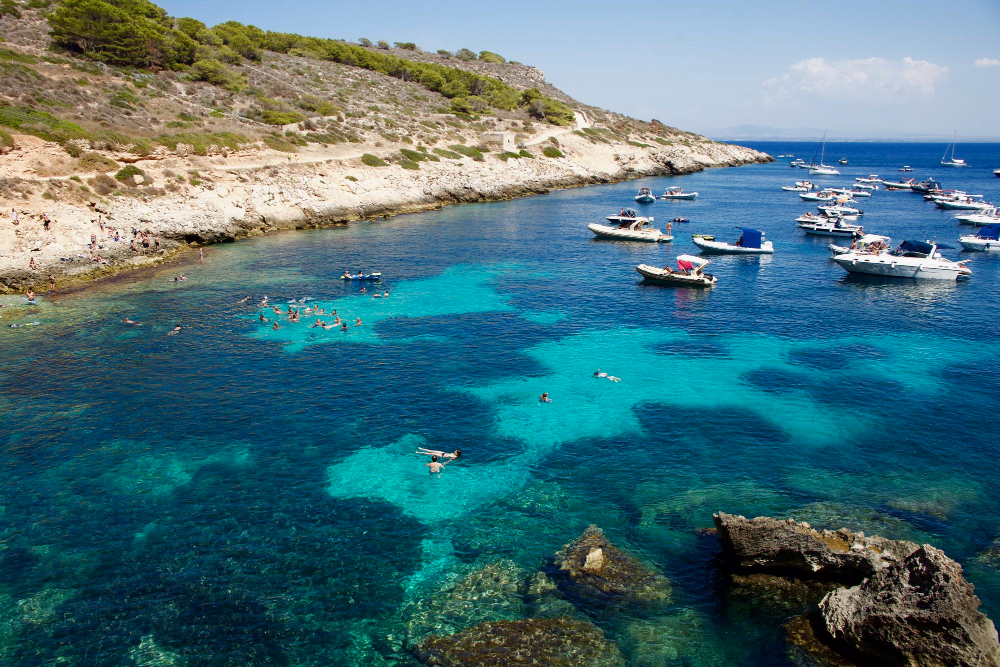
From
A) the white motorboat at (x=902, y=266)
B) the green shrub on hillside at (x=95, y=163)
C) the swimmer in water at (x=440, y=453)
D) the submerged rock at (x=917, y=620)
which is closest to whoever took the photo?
the submerged rock at (x=917, y=620)

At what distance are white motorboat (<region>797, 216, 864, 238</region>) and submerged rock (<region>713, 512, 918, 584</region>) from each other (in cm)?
7679

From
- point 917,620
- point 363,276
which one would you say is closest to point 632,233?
point 363,276

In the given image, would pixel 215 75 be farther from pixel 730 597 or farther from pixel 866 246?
pixel 730 597

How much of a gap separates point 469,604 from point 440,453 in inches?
409

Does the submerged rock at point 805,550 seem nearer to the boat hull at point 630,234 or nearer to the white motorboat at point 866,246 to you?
the white motorboat at point 866,246

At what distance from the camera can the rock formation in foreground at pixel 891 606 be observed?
17031mm

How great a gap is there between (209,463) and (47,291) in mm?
37785

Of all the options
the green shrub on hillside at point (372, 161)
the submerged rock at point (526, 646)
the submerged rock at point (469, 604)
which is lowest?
the submerged rock at point (469, 604)

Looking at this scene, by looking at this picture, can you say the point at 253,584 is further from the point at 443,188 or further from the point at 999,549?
the point at 443,188

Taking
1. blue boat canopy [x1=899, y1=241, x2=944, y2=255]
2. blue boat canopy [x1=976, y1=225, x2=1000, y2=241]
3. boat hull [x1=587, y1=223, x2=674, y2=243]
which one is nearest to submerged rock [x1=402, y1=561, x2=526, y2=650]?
boat hull [x1=587, y1=223, x2=674, y2=243]

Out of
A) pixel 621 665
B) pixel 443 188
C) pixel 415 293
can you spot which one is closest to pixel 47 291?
pixel 415 293

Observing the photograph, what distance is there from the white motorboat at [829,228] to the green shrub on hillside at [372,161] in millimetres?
68275

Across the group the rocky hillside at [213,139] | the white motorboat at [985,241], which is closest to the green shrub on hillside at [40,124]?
the rocky hillside at [213,139]

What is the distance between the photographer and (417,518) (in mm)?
26250
